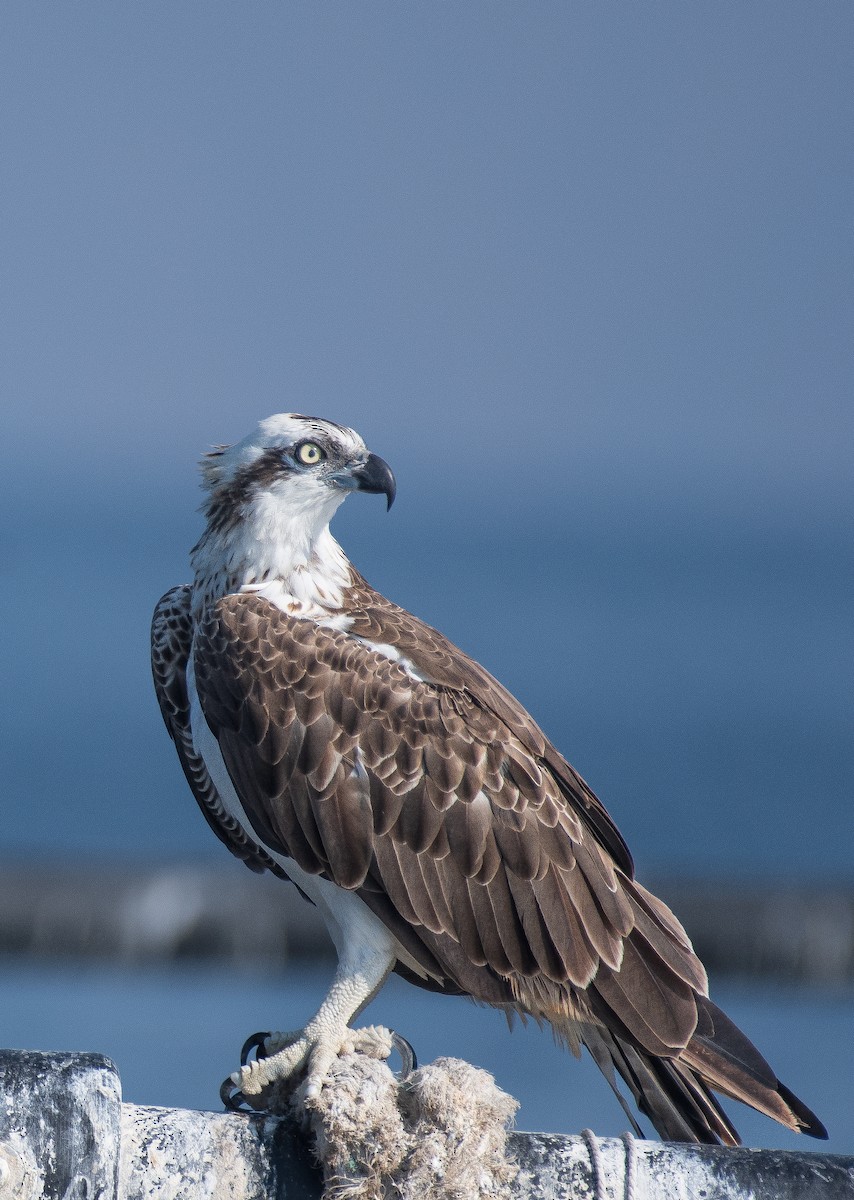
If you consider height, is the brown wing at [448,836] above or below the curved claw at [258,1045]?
above

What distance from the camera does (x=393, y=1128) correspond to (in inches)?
119

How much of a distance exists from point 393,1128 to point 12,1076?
0.93 meters

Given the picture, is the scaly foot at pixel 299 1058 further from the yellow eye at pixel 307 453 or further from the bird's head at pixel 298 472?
the yellow eye at pixel 307 453

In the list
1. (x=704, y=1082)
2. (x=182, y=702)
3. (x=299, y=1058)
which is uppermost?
(x=182, y=702)

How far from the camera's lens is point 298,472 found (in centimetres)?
465

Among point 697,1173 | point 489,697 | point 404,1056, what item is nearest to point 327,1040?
→ point 404,1056

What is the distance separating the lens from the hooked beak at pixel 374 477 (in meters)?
4.67

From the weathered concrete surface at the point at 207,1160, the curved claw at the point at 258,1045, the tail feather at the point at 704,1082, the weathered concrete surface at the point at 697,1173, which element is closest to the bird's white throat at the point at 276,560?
the curved claw at the point at 258,1045

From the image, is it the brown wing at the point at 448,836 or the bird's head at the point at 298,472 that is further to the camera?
the bird's head at the point at 298,472

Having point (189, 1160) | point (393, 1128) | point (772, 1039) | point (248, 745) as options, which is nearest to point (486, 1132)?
point (393, 1128)

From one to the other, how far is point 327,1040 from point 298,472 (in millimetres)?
1768

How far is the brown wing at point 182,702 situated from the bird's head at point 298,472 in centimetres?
41

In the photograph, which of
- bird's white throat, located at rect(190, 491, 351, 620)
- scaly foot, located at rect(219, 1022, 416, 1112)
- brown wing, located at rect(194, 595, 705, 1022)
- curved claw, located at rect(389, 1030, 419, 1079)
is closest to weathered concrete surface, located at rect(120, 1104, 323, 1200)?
curved claw, located at rect(389, 1030, 419, 1079)

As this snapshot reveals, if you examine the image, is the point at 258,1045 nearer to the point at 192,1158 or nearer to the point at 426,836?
the point at 426,836
